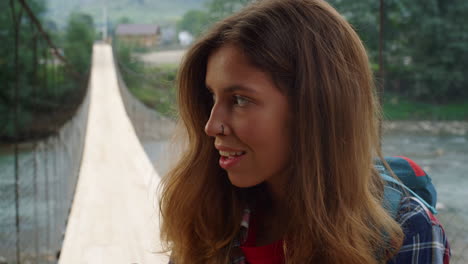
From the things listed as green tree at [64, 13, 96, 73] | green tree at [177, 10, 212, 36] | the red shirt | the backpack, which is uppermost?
green tree at [64, 13, 96, 73]

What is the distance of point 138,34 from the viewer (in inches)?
655

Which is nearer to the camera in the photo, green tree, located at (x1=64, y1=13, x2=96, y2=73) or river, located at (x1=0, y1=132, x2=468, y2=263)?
river, located at (x1=0, y1=132, x2=468, y2=263)

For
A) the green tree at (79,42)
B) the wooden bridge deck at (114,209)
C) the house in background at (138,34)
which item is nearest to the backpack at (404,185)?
the wooden bridge deck at (114,209)

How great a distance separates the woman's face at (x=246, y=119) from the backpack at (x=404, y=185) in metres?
0.12

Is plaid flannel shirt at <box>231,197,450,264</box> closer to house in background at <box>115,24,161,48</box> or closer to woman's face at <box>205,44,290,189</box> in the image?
woman's face at <box>205,44,290,189</box>

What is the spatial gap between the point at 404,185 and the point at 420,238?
75 millimetres

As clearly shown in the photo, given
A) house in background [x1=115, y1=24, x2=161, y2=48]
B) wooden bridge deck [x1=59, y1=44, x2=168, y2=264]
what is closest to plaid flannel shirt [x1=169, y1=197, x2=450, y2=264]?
wooden bridge deck [x1=59, y1=44, x2=168, y2=264]

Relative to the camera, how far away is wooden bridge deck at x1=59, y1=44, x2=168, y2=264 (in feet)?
3.32

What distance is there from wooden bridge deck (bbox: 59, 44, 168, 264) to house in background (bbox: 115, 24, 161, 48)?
1217 centimetres

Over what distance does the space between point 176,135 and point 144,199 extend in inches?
26.2

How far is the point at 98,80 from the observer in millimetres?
6438

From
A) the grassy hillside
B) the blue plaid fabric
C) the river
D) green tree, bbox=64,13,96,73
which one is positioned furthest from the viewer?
the grassy hillside

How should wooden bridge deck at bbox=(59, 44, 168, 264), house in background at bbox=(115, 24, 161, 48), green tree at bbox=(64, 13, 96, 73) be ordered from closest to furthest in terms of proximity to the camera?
wooden bridge deck at bbox=(59, 44, 168, 264) → house in background at bbox=(115, 24, 161, 48) → green tree at bbox=(64, 13, 96, 73)

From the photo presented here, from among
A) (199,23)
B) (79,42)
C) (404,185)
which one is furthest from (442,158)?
(79,42)
